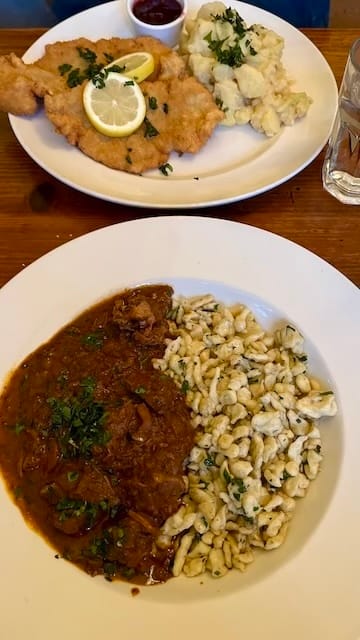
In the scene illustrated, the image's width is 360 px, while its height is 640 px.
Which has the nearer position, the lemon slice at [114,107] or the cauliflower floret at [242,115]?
the lemon slice at [114,107]

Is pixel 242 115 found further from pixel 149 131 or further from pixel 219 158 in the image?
pixel 149 131

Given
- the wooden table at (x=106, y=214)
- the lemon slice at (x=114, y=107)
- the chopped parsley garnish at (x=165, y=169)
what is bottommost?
the wooden table at (x=106, y=214)

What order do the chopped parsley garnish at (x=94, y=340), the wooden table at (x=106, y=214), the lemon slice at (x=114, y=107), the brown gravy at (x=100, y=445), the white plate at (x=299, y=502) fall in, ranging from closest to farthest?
the white plate at (x=299, y=502) < the brown gravy at (x=100, y=445) < the chopped parsley garnish at (x=94, y=340) < the wooden table at (x=106, y=214) < the lemon slice at (x=114, y=107)

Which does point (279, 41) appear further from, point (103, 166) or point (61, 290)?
point (61, 290)

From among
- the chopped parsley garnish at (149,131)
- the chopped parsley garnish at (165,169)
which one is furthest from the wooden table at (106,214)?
the chopped parsley garnish at (149,131)

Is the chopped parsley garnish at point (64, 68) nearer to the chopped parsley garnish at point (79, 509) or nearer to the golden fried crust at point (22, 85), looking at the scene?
the golden fried crust at point (22, 85)

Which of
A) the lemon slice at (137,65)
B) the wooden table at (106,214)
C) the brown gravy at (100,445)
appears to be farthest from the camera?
the lemon slice at (137,65)

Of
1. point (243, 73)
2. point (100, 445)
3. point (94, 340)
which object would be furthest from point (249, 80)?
point (100, 445)

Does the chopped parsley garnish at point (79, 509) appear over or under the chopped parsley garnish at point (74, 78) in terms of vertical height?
under
